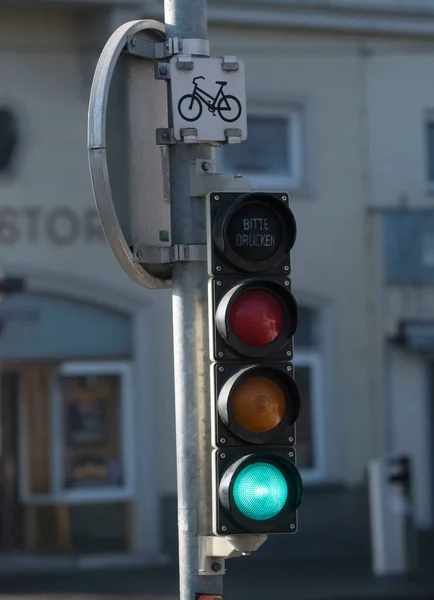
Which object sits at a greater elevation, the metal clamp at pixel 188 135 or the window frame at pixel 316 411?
the metal clamp at pixel 188 135

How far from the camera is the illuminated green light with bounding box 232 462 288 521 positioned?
4.34 m

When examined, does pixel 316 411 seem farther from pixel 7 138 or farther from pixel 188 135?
pixel 188 135

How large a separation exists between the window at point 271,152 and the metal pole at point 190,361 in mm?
11778

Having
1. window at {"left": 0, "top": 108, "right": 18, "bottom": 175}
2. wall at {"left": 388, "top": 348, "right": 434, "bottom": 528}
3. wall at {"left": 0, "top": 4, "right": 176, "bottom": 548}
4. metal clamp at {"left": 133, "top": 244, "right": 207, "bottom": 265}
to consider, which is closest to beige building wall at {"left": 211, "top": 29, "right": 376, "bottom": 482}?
wall at {"left": 388, "top": 348, "right": 434, "bottom": 528}

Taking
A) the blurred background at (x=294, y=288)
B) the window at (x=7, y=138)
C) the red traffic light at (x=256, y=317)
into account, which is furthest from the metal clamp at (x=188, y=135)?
the window at (x=7, y=138)

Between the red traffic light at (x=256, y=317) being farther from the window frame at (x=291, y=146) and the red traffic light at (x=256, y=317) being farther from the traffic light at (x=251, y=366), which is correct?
the window frame at (x=291, y=146)

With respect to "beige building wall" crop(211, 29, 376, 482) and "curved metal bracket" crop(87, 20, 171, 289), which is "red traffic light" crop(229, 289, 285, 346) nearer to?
"curved metal bracket" crop(87, 20, 171, 289)

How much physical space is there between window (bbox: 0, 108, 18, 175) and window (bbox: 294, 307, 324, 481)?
12.5ft

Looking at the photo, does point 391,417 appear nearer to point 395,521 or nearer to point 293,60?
point 395,521

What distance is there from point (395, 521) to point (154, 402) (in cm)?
319

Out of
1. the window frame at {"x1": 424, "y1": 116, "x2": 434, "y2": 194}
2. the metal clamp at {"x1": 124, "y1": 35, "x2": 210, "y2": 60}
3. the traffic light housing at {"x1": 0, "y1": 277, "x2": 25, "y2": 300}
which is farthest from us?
the window frame at {"x1": 424, "y1": 116, "x2": 434, "y2": 194}

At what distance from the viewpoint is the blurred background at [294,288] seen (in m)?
15.6

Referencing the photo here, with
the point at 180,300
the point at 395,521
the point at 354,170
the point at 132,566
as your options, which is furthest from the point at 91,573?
the point at 180,300

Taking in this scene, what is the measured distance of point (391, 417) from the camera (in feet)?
55.5
